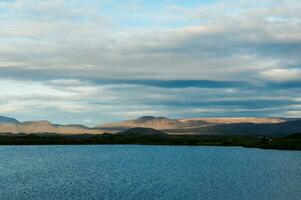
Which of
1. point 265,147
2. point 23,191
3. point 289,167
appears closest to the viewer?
point 23,191

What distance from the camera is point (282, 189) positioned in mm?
62875

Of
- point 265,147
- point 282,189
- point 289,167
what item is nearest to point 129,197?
point 282,189

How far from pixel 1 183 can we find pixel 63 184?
900cm

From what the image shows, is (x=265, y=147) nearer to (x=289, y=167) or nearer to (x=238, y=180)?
(x=289, y=167)

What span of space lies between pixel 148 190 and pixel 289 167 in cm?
4247

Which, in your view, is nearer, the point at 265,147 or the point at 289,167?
the point at 289,167

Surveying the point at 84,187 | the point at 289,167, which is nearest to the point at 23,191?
the point at 84,187

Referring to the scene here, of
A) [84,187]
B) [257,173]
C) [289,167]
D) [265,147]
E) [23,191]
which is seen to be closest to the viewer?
[23,191]

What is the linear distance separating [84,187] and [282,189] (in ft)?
83.6

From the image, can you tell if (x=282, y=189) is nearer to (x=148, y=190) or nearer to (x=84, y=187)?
(x=148, y=190)

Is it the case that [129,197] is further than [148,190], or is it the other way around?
[148,190]

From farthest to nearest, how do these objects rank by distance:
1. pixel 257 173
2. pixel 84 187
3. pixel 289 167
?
pixel 289 167 < pixel 257 173 < pixel 84 187

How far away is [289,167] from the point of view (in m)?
95.8

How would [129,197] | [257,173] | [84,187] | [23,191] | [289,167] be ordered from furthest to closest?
[289,167]
[257,173]
[84,187]
[23,191]
[129,197]
